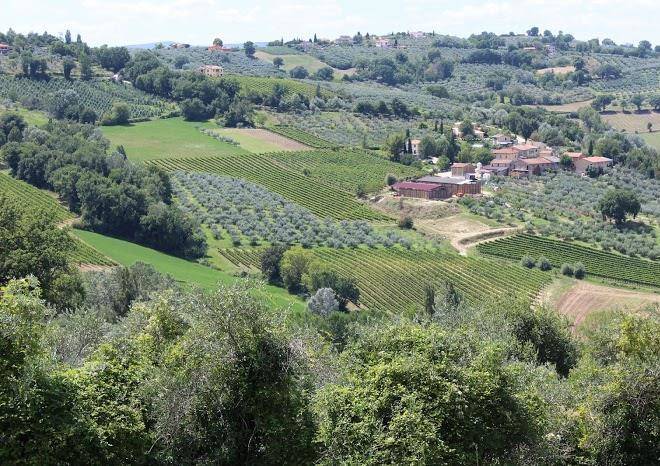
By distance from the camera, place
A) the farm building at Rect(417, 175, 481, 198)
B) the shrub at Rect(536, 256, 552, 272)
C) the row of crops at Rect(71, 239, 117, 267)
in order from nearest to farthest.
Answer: the row of crops at Rect(71, 239, 117, 267) → the shrub at Rect(536, 256, 552, 272) → the farm building at Rect(417, 175, 481, 198)

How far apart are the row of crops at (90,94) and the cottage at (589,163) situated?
73.0 meters

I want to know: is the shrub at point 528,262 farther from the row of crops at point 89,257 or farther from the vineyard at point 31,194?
the vineyard at point 31,194

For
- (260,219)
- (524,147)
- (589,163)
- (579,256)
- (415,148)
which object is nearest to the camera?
(579,256)

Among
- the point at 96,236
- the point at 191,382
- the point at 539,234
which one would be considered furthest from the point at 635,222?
the point at 191,382

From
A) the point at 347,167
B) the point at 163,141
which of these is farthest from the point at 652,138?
the point at 163,141

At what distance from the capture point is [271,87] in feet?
498

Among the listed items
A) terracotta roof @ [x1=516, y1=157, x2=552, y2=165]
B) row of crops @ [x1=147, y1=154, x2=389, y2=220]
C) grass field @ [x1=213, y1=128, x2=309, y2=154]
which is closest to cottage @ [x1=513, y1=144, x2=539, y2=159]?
terracotta roof @ [x1=516, y1=157, x2=552, y2=165]

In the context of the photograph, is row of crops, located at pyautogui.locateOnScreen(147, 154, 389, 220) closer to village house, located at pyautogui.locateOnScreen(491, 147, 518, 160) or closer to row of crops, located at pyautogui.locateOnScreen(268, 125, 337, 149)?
row of crops, located at pyautogui.locateOnScreen(268, 125, 337, 149)

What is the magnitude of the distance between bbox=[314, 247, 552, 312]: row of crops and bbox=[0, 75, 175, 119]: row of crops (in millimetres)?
69377

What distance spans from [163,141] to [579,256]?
6721 centimetres

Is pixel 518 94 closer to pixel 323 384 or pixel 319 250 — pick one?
pixel 319 250

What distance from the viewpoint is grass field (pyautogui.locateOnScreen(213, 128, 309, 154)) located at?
11495cm

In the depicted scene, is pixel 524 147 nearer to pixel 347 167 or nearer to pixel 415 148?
pixel 415 148

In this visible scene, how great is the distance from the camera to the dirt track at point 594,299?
62.0m
